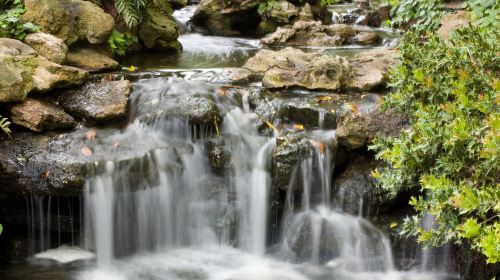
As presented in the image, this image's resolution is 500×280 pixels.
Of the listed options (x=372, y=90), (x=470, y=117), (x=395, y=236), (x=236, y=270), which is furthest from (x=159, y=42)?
(x=470, y=117)

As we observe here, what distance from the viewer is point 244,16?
1543cm

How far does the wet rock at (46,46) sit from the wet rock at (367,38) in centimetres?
752

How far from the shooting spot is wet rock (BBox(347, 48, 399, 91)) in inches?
322

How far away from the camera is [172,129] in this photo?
7.46 meters

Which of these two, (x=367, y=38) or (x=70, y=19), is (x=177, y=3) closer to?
(x=367, y=38)

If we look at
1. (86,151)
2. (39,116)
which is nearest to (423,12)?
(86,151)

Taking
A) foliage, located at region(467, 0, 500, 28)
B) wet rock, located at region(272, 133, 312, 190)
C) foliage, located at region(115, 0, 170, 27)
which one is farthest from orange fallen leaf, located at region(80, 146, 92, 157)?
foliage, located at region(467, 0, 500, 28)

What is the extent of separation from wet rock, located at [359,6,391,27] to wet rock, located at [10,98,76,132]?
34.8 ft

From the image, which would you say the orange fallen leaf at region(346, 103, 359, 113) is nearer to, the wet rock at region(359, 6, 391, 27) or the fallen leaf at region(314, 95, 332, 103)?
the fallen leaf at region(314, 95, 332, 103)

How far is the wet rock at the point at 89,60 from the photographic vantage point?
905 cm

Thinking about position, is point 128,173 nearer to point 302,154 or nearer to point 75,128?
point 75,128

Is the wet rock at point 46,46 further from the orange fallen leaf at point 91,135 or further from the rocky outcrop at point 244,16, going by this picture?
the rocky outcrop at point 244,16

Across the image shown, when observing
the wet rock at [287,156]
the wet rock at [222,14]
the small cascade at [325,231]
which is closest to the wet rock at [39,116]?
the wet rock at [287,156]

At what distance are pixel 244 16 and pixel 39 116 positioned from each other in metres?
9.61
